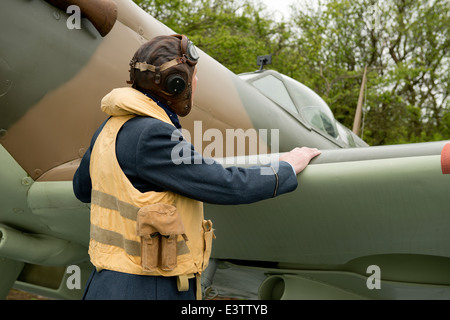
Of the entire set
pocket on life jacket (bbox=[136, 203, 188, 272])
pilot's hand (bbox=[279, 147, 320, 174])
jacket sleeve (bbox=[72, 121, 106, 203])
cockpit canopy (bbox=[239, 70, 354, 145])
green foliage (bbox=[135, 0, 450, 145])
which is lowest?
pocket on life jacket (bbox=[136, 203, 188, 272])

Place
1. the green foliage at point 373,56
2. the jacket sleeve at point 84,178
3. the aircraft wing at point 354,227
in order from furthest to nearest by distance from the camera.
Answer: the green foliage at point 373,56, the aircraft wing at point 354,227, the jacket sleeve at point 84,178

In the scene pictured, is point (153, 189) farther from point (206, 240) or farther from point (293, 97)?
point (293, 97)

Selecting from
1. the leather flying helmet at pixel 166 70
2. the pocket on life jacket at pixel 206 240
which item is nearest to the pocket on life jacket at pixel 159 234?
the pocket on life jacket at pixel 206 240

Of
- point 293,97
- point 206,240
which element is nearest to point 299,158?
point 206,240

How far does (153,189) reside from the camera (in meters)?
1.56

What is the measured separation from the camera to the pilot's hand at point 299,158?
198 cm

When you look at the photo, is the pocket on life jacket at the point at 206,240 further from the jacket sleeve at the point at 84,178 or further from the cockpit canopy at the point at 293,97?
the cockpit canopy at the point at 293,97

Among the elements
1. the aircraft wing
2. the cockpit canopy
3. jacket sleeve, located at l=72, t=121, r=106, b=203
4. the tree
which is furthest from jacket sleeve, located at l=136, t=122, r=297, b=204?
the tree

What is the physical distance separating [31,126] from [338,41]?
50.3 feet

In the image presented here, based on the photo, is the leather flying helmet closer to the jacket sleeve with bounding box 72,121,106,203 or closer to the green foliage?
the jacket sleeve with bounding box 72,121,106,203

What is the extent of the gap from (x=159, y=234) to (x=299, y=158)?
77 cm

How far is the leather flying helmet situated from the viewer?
163 centimetres
